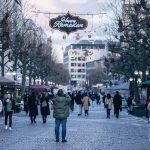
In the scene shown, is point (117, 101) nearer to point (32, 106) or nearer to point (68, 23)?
point (68, 23)

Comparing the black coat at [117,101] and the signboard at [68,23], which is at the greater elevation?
the signboard at [68,23]

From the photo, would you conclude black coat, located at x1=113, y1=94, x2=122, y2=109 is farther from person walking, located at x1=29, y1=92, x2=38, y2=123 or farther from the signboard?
person walking, located at x1=29, y1=92, x2=38, y2=123

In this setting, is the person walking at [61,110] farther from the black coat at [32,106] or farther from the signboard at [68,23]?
the signboard at [68,23]

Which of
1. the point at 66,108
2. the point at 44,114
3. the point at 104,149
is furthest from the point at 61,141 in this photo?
the point at 44,114

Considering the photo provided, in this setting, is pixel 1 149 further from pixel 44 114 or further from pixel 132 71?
pixel 132 71

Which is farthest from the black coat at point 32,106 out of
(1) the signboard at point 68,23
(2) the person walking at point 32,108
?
(1) the signboard at point 68,23

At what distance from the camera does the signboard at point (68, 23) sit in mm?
47031

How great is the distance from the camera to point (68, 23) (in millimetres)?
47375

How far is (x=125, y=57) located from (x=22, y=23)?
47.3 feet

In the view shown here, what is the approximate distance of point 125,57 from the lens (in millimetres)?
67375

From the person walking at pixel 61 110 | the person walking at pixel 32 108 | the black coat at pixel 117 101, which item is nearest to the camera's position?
the person walking at pixel 61 110

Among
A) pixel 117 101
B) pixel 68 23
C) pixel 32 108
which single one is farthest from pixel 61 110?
pixel 68 23

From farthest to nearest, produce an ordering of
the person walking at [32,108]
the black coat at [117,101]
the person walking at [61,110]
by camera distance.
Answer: the black coat at [117,101] → the person walking at [32,108] → the person walking at [61,110]

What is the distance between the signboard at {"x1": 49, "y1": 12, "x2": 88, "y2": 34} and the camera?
4703 cm
